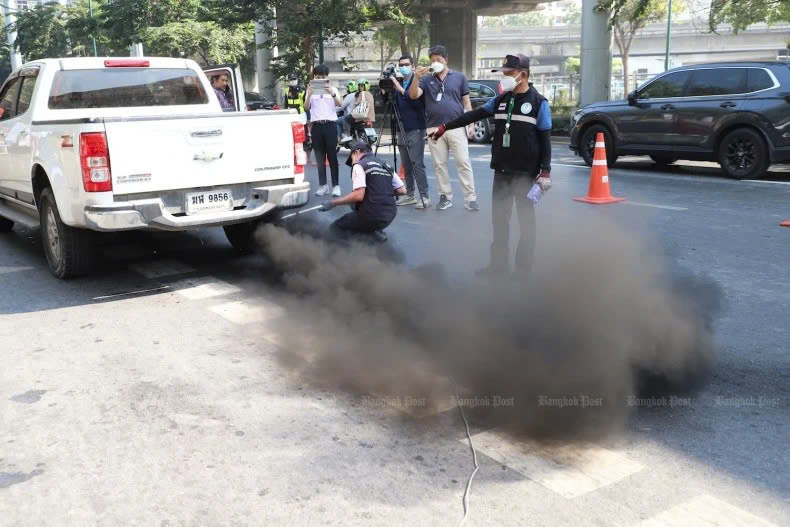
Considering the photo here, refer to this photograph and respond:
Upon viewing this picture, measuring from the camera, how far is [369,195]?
631 cm

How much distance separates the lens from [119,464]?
Result: 134 inches

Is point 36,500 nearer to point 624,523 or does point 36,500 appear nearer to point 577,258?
point 624,523

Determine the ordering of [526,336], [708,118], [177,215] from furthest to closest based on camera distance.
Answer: [708,118]
[177,215]
[526,336]

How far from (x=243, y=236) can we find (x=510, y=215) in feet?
8.85

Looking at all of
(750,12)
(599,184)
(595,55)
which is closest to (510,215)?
(599,184)

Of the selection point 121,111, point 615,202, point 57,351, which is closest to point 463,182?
point 615,202

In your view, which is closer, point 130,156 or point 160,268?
point 130,156

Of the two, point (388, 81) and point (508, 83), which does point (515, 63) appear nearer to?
point (508, 83)

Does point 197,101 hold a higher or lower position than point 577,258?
higher

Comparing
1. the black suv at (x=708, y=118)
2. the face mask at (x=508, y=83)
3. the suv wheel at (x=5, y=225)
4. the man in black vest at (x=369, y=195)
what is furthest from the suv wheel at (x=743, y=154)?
the suv wheel at (x=5, y=225)

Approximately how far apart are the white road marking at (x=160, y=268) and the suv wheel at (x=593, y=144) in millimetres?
8539

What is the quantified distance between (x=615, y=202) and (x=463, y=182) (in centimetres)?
212

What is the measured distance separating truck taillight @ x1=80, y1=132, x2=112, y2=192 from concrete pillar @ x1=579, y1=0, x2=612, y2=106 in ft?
63.7

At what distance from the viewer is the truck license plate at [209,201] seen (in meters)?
6.29
